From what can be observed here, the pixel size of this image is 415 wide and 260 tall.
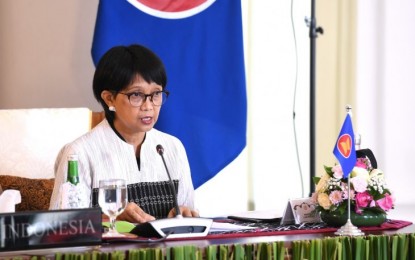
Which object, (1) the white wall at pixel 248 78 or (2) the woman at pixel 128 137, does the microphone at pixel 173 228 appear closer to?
(2) the woman at pixel 128 137

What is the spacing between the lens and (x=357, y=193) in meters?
2.30

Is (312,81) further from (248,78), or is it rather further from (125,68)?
(125,68)

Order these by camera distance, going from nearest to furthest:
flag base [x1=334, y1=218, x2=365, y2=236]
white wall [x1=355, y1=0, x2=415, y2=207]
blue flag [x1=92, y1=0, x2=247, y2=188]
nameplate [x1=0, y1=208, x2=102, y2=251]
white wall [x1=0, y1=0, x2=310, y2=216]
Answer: nameplate [x1=0, y1=208, x2=102, y2=251] → flag base [x1=334, y1=218, x2=365, y2=236] → blue flag [x1=92, y1=0, x2=247, y2=188] → white wall [x1=0, y1=0, x2=310, y2=216] → white wall [x1=355, y1=0, x2=415, y2=207]

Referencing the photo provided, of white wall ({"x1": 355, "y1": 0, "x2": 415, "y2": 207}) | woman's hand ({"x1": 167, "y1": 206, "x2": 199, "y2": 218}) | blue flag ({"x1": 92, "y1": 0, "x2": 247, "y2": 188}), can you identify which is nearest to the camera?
woman's hand ({"x1": 167, "y1": 206, "x2": 199, "y2": 218})

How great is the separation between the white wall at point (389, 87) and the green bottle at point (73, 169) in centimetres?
244

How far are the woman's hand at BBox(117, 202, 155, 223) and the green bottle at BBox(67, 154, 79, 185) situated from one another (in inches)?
11.3

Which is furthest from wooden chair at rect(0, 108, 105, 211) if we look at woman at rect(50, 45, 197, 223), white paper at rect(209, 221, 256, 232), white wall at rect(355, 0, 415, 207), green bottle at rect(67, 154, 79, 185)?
→ white wall at rect(355, 0, 415, 207)

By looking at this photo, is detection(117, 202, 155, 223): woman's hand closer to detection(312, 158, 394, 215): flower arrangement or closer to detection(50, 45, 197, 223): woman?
detection(50, 45, 197, 223): woman

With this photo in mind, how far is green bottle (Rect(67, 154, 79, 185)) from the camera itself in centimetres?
215

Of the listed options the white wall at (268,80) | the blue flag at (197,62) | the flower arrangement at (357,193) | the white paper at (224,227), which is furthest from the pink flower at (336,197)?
the white wall at (268,80)

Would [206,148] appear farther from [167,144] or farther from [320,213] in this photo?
[320,213]

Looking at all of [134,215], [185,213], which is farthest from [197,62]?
[134,215]

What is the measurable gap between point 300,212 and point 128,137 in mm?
673

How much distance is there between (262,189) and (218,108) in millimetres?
522
